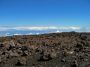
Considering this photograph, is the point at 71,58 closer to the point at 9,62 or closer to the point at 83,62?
the point at 83,62

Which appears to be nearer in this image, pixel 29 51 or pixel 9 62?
pixel 9 62

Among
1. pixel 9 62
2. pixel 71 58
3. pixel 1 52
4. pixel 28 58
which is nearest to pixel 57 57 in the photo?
pixel 71 58

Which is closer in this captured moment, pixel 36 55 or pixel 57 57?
pixel 57 57

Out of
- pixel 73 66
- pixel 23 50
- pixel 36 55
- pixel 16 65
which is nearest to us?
pixel 73 66

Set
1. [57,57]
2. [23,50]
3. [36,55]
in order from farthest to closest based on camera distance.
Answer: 1. [23,50]
2. [36,55]
3. [57,57]

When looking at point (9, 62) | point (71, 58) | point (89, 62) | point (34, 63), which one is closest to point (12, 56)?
point (9, 62)

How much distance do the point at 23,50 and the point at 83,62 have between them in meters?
7.47

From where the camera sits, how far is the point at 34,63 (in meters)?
20.1

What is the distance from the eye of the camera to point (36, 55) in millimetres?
22656

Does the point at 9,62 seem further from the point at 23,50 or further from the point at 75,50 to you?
the point at 75,50

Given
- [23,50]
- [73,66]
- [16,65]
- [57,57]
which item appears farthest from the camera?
[23,50]

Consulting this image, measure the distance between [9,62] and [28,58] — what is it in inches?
71.6

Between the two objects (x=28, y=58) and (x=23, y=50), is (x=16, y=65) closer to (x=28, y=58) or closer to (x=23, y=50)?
(x=28, y=58)

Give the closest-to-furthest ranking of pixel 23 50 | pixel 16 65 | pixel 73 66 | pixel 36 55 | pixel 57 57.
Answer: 1. pixel 73 66
2. pixel 16 65
3. pixel 57 57
4. pixel 36 55
5. pixel 23 50
